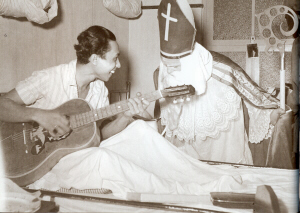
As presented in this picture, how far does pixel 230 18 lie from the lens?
3.49ft

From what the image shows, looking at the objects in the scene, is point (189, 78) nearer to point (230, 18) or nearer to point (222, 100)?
point (222, 100)

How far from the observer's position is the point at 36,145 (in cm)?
65

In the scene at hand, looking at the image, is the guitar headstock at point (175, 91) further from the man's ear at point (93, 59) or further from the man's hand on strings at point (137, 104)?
the man's ear at point (93, 59)

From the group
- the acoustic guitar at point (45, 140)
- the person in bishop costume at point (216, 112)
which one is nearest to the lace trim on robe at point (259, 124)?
the person in bishop costume at point (216, 112)

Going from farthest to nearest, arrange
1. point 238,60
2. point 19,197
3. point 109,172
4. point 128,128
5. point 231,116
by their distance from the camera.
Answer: point 238,60
point 231,116
point 128,128
point 109,172
point 19,197

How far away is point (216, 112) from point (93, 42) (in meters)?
0.43

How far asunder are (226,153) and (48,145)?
0.54 meters

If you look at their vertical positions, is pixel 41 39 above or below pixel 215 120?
above

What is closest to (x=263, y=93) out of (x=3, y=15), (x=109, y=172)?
(x=109, y=172)

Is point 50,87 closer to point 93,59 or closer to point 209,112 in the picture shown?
point 93,59

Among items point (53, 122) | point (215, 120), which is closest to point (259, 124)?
point (215, 120)

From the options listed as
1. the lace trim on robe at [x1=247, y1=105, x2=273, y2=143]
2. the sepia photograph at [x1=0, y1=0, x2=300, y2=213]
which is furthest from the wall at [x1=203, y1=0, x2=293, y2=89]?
the lace trim on robe at [x1=247, y1=105, x2=273, y2=143]

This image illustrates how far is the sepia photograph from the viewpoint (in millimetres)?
609

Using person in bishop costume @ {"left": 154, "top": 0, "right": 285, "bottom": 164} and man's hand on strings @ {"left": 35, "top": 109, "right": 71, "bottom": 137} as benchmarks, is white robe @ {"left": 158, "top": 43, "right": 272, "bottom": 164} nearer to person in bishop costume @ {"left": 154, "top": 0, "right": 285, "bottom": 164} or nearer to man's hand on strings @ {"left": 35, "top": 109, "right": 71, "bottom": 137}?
person in bishop costume @ {"left": 154, "top": 0, "right": 285, "bottom": 164}
